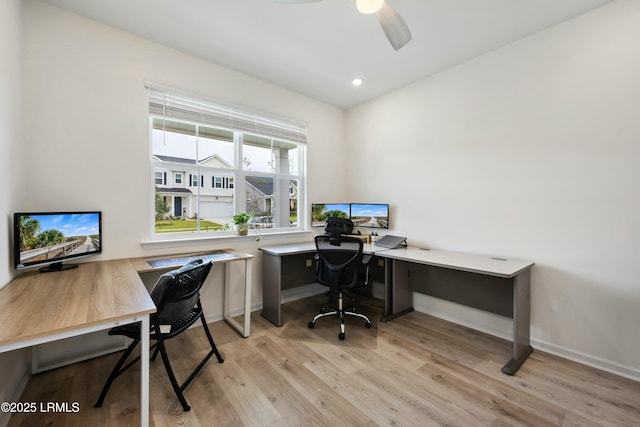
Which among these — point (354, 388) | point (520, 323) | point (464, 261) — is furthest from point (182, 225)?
point (520, 323)

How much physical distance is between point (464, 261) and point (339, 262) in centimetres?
117

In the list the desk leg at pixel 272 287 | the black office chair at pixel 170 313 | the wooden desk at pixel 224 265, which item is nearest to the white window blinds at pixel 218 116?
the wooden desk at pixel 224 265

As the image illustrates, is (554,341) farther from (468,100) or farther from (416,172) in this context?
(468,100)

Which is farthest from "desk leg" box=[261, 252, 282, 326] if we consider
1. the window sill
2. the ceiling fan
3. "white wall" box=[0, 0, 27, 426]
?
the ceiling fan

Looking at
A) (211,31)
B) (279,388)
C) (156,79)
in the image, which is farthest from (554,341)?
(156,79)

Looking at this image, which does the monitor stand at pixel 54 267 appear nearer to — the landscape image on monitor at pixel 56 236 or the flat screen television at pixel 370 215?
the landscape image on monitor at pixel 56 236

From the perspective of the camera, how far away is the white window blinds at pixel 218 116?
2631mm

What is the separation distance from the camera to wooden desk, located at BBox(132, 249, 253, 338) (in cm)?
224

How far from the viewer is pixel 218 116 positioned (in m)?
3.00

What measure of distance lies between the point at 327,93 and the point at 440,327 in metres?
3.26

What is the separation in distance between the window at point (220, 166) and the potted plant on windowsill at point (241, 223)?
13 centimetres

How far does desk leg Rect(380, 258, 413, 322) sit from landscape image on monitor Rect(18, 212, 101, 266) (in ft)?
9.15

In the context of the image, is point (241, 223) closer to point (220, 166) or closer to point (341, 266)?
point (220, 166)

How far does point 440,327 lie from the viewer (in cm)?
284
